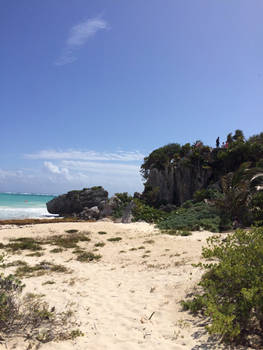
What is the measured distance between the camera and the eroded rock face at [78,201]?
147 ft

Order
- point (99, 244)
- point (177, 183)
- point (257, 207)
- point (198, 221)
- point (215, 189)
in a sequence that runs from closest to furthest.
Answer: point (99, 244)
point (257, 207)
point (198, 221)
point (215, 189)
point (177, 183)

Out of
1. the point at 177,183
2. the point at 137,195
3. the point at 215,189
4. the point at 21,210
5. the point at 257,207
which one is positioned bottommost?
the point at 21,210

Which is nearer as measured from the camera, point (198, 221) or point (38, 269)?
point (38, 269)

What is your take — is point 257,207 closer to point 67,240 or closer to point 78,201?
point 67,240

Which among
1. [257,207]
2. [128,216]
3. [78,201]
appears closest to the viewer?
[257,207]

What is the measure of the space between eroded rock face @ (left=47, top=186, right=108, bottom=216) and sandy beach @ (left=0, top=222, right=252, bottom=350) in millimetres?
31991

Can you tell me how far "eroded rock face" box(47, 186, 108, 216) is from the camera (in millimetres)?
44781

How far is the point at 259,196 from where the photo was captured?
1395 cm

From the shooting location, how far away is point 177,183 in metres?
35.2

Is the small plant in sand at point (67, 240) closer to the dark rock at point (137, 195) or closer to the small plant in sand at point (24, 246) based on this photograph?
the small plant in sand at point (24, 246)

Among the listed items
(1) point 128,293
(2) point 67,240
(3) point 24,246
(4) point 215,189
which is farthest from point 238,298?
(4) point 215,189

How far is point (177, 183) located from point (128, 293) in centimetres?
2971

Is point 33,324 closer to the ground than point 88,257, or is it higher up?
higher up

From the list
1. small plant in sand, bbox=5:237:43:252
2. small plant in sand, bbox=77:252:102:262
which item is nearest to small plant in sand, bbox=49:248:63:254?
small plant in sand, bbox=5:237:43:252
